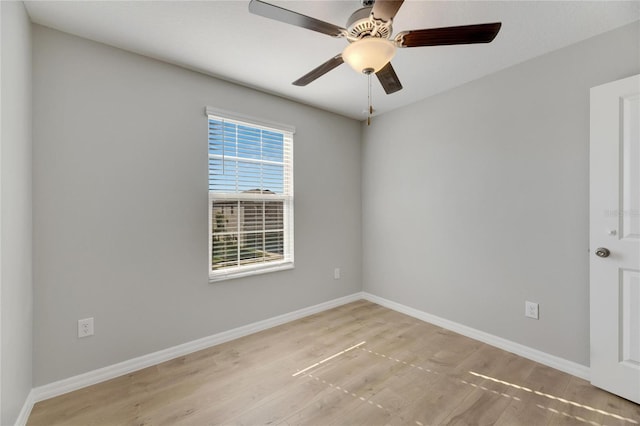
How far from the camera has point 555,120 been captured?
2207 millimetres

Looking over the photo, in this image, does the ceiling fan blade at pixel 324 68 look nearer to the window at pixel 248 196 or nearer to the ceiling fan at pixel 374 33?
the ceiling fan at pixel 374 33

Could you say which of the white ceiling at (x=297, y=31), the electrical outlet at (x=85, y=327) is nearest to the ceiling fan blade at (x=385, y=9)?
the white ceiling at (x=297, y=31)

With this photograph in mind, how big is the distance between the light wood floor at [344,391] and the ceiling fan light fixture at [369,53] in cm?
208

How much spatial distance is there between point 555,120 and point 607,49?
0.52 metres

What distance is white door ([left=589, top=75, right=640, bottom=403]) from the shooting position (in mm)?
1791

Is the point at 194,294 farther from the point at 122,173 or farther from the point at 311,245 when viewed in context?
the point at 311,245

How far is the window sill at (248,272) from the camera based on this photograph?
2611mm

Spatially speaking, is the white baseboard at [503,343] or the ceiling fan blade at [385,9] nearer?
the ceiling fan blade at [385,9]

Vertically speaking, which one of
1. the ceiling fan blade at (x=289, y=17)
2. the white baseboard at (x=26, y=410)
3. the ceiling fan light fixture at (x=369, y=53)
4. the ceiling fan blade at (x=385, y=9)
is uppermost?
the ceiling fan blade at (x=289, y=17)

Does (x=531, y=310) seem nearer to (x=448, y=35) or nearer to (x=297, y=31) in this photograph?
(x=448, y=35)

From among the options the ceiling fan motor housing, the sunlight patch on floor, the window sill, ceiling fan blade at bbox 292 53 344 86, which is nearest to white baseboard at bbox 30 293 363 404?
the window sill

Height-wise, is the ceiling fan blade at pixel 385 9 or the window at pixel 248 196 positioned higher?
the ceiling fan blade at pixel 385 9

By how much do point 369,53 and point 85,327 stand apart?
2652 mm

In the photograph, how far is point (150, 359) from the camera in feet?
7.36
